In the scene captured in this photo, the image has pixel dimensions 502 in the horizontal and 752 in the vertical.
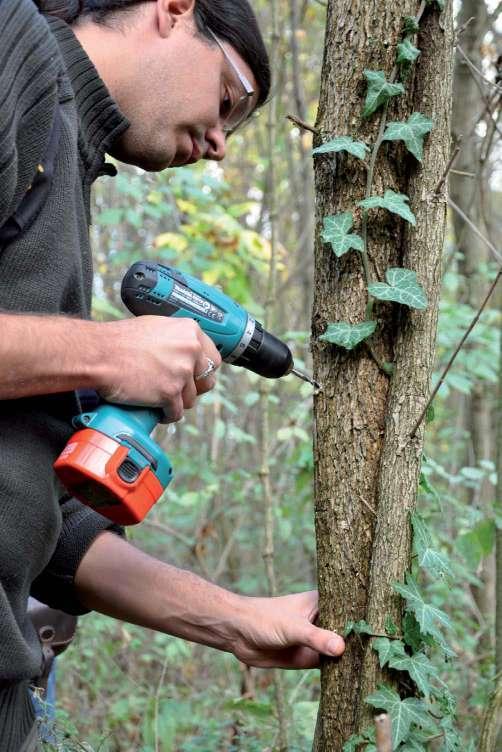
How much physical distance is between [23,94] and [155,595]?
1202 millimetres

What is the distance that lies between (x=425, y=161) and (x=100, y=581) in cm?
128

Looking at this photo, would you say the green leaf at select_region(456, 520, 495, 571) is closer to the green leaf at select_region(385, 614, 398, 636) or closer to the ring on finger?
the green leaf at select_region(385, 614, 398, 636)

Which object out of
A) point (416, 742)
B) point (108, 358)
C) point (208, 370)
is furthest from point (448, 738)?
point (108, 358)

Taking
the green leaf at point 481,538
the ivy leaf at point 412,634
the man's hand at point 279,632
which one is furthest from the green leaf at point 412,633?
the green leaf at point 481,538

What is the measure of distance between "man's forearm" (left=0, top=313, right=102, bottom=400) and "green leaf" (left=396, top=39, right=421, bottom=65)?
0.90 m

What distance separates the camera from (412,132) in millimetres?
1757

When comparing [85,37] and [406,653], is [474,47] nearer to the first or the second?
[85,37]

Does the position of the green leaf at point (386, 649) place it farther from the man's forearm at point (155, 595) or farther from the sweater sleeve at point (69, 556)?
the sweater sleeve at point (69, 556)

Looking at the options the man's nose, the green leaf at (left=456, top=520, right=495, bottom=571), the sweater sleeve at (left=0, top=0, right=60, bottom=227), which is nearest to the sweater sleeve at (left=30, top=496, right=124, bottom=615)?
the sweater sleeve at (left=0, top=0, right=60, bottom=227)

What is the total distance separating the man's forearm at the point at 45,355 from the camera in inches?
54.9

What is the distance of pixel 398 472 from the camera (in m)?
1.75

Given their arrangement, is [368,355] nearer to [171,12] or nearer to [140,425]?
[140,425]

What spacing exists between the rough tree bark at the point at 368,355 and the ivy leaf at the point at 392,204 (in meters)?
0.04

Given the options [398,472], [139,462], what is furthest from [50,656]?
[398,472]
